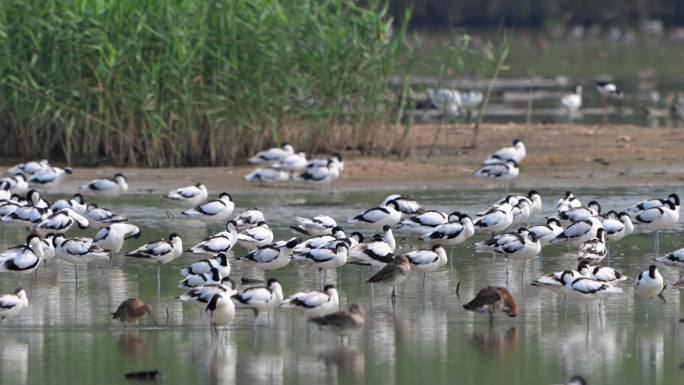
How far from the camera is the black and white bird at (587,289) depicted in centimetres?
1365

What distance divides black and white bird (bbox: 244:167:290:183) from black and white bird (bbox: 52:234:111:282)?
7097 mm

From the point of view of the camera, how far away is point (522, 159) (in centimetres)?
2602

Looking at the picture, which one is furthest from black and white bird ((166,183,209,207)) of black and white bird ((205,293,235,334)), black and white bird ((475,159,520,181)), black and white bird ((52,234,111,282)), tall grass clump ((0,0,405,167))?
black and white bird ((205,293,235,334))

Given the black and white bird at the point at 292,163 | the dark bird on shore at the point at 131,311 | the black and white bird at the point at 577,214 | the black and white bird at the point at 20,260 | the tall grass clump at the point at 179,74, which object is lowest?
the dark bird on shore at the point at 131,311

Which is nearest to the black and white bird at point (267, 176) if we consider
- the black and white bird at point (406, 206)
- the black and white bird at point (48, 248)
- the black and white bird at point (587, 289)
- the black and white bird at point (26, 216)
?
the black and white bird at point (406, 206)

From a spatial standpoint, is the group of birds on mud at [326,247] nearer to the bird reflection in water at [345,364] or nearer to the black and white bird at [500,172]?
the bird reflection in water at [345,364]

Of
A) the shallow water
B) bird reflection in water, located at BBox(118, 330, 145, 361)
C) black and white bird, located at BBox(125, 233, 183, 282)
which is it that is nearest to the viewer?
the shallow water

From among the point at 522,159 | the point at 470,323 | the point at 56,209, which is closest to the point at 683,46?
the point at 522,159

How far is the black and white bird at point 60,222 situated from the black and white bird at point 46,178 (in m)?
3.70

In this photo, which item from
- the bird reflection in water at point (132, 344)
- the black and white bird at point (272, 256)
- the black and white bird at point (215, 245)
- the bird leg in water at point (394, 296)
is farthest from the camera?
the black and white bird at point (215, 245)

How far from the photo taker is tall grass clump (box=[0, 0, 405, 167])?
2386 cm

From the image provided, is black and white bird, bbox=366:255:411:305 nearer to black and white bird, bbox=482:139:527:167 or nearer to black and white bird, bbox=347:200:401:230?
black and white bird, bbox=347:200:401:230

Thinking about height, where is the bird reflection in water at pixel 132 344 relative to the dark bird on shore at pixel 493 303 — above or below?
below

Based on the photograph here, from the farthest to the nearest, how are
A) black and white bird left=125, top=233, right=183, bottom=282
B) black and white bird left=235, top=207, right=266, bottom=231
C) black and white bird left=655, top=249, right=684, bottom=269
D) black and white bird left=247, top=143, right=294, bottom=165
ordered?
1. black and white bird left=247, top=143, right=294, bottom=165
2. black and white bird left=235, top=207, right=266, bottom=231
3. black and white bird left=125, top=233, right=183, bottom=282
4. black and white bird left=655, top=249, right=684, bottom=269
